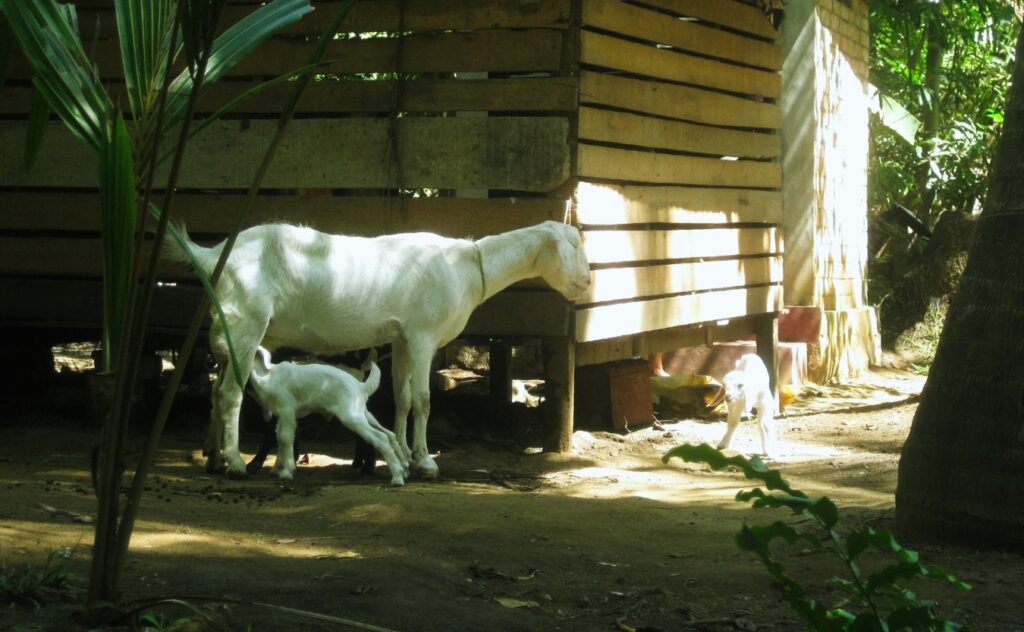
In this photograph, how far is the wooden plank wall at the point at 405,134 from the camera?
8.03 m

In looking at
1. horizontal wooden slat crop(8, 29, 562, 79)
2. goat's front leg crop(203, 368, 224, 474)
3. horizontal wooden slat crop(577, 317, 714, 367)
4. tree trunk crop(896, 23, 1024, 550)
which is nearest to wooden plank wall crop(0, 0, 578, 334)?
horizontal wooden slat crop(8, 29, 562, 79)

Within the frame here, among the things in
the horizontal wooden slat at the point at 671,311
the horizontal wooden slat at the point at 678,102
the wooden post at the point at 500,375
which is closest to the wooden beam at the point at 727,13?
the horizontal wooden slat at the point at 678,102

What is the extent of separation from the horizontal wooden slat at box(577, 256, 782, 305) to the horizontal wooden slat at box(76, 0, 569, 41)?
180 centimetres

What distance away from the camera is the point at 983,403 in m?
5.22

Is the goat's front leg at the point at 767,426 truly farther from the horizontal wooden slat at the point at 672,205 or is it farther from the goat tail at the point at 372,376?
the goat tail at the point at 372,376

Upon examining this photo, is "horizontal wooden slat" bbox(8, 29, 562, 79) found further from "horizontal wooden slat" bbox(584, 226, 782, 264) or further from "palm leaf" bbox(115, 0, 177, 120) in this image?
"palm leaf" bbox(115, 0, 177, 120)

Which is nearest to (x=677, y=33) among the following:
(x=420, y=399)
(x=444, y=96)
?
(x=444, y=96)

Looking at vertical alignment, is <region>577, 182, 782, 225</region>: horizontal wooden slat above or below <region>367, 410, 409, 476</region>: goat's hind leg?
above

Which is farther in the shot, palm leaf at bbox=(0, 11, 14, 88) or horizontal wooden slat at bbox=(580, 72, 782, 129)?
horizontal wooden slat at bbox=(580, 72, 782, 129)

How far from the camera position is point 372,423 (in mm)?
7336

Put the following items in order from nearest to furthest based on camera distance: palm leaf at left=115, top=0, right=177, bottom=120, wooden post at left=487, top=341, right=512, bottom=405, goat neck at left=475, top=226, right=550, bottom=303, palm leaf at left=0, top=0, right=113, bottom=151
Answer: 1. palm leaf at left=0, top=0, right=113, bottom=151
2. palm leaf at left=115, top=0, right=177, bottom=120
3. goat neck at left=475, top=226, right=550, bottom=303
4. wooden post at left=487, top=341, right=512, bottom=405

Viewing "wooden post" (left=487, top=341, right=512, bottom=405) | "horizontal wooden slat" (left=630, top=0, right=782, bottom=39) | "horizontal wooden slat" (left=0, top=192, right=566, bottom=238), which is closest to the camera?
"horizontal wooden slat" (left=0, top=192, right=566, bottom=238)

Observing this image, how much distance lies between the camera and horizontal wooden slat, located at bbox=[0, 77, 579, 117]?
802 cm

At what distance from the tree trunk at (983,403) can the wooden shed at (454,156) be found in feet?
10.5
